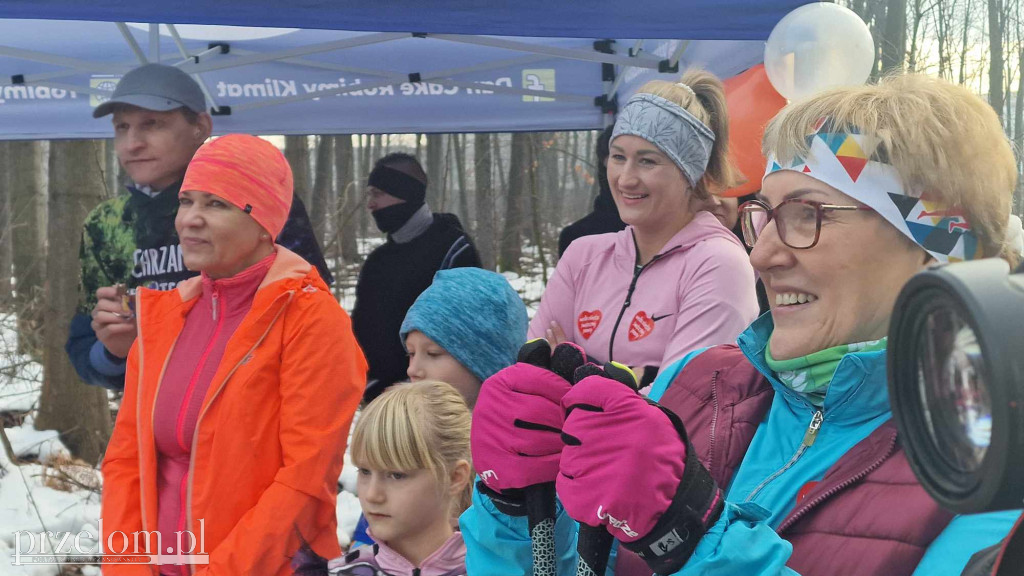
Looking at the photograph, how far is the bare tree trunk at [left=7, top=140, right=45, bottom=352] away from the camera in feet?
24.6

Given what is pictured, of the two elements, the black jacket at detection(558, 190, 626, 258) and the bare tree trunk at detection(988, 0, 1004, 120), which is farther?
the bare tree trunk at detection(988, 0, 1004, 120)

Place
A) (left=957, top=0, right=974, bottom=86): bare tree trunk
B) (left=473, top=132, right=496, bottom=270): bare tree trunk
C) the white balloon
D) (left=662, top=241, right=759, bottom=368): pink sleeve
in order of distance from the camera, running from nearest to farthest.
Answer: (left=662, top=241, right=759, bottom=368): pink sleeve < the white balloon < (left=957, top=0, right=974, bottom=86): bare tree trunk < (left=473, top=132, right=496, bottom=270): bare tree trunk

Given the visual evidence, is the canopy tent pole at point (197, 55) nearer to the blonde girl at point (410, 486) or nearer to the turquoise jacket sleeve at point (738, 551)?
the blonde girl at point (410, 486)

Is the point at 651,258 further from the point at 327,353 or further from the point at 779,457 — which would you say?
the point at 779,457

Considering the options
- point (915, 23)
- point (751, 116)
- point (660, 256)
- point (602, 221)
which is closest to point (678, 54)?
Result: point (751, 116)

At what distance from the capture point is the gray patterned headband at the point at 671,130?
2.48 m

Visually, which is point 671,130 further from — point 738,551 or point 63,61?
point 63,61

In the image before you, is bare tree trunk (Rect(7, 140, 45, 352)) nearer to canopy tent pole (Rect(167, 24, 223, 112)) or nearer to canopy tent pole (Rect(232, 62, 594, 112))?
canopy tent pole (Rect(167, 24, 223, 112))

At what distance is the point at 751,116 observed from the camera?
139 inches

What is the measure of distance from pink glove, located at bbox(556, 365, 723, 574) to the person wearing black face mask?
2.65 m

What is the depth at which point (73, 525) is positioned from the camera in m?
5.10

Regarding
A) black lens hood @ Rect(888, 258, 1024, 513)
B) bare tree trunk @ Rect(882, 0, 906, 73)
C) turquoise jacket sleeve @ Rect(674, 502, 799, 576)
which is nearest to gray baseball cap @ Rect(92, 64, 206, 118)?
turquoise jacket sleeve @ Rect(674, 502, 799, 576)

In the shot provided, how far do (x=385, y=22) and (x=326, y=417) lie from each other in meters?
1.31

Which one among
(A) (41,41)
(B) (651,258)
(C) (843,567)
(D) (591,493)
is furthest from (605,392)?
(A) (41,41)
